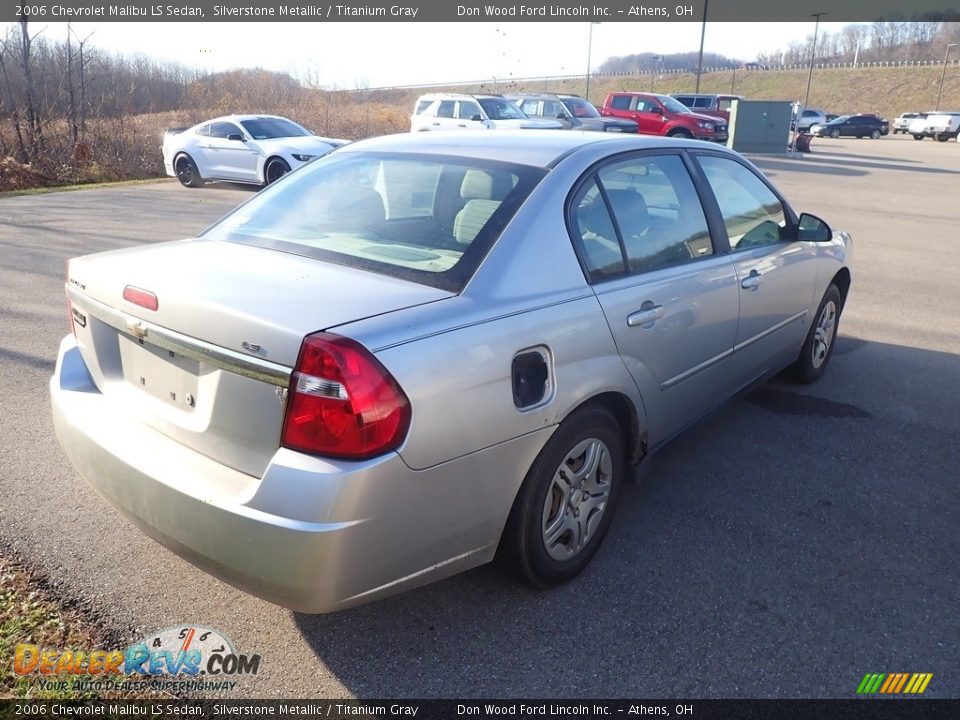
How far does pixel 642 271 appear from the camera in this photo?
344 cm

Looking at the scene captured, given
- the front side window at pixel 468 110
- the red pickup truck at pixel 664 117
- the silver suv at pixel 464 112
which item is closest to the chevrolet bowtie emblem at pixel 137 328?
the silver suv at pixel 464 112

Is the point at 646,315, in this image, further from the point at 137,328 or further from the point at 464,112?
the point at 464,112

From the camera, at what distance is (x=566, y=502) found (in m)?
→ 3.06

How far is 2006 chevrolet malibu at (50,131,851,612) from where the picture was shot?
91.2 inches

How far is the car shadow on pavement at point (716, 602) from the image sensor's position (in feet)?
8.71

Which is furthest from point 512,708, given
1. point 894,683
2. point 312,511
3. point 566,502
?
point 894,683

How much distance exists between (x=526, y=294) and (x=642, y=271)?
0.84 m

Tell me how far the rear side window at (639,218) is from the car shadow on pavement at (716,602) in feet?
3.20

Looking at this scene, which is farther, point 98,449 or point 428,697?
point 98,449

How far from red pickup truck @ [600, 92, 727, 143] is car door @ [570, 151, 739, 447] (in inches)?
948

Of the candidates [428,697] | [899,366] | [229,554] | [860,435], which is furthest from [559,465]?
[899,366]

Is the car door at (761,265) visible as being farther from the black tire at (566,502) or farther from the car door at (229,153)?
the car door at (229,153)

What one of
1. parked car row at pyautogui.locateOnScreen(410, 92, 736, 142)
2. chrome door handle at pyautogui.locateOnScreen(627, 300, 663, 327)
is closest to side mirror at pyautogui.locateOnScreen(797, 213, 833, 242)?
chrome door handle at pyautogui.locateOnScreen(627, 300, 663, 327)

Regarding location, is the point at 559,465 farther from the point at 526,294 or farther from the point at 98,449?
the point at 98,449
